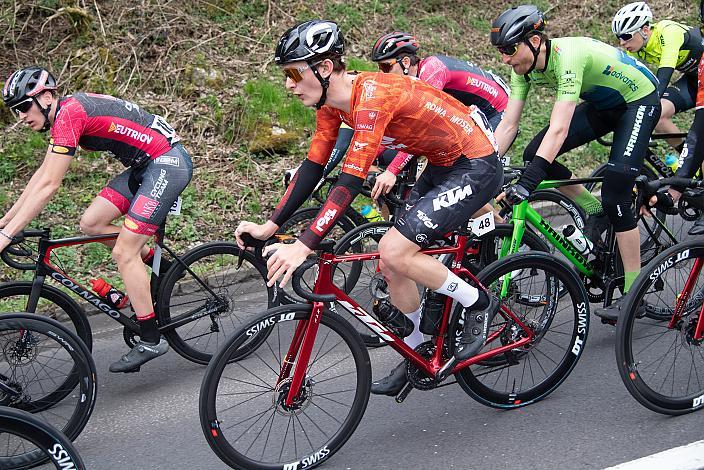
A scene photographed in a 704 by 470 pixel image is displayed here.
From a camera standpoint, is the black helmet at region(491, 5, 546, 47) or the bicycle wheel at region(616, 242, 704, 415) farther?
the black helmet at region(491, 5, 546, 47)

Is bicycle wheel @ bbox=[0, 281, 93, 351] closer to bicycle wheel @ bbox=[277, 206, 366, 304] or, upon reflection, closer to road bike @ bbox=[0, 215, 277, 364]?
road bike @ bbox=[0, 215, 277, 364]

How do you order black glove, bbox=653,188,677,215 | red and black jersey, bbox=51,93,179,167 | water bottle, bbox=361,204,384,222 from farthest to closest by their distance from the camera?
water bottle, bbox=361,204,384,222
black glove, bbox=653,188,677,215
red and black jersey, bbox=51,93,179,167

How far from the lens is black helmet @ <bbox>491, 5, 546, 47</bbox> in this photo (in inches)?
210

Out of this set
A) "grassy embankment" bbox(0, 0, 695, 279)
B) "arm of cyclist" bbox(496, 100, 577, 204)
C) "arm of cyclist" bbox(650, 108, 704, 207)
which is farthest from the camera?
"grassy embankment" bbox(0, 0, 695, 279)

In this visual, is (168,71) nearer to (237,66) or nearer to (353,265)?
(237,66)

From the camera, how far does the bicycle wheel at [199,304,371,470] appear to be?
4.12 meters

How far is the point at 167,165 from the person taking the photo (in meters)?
5.73

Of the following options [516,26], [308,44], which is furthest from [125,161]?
[516,26]

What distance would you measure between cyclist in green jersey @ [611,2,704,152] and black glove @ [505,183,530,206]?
358 centimetres

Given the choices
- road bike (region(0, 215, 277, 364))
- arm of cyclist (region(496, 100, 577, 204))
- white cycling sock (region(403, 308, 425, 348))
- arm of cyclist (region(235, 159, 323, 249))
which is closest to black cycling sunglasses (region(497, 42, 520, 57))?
arm of cyclist (region(496, 100, 577, 204))

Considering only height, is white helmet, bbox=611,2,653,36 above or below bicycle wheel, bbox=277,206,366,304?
above

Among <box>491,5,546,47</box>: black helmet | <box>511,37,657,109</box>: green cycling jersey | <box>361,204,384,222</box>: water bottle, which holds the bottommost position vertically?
<box>361,204,384,222</box>: water bottle

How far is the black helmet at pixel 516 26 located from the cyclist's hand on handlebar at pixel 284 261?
231 cm

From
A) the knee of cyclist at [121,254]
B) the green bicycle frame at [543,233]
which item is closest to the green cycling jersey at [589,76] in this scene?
the green bicycle frame at [543,233]
